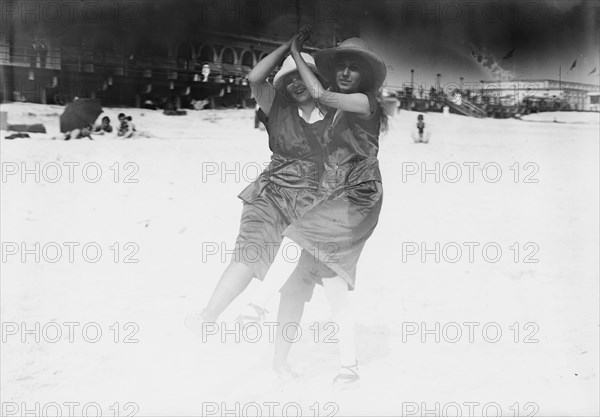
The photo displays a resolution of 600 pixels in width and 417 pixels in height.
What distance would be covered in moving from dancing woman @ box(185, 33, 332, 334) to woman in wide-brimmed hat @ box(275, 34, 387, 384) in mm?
58

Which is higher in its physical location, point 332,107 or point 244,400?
point 332,107

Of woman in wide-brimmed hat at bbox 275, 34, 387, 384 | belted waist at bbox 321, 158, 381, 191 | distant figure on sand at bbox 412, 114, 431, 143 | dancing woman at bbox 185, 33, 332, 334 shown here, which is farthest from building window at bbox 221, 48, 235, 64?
distant figure on sand at bbox 412, 114, 431, 143

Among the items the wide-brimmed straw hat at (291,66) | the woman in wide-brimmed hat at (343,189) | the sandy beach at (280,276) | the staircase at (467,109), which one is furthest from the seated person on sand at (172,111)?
the staircase at (467,109)

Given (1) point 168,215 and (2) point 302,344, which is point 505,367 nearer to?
(2) point 302,344

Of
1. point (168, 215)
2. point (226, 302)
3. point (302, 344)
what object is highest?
point (168, 215)

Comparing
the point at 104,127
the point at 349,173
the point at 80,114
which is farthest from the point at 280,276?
the point at 80,114

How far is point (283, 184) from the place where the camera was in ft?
12.3

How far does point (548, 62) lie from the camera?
4.77 metres

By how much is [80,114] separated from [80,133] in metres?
0.11

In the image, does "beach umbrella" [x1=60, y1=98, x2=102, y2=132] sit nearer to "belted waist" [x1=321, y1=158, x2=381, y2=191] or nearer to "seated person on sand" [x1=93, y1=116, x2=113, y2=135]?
"seated person on sand" [x1=93, y1=116, x2=113, y2=135]

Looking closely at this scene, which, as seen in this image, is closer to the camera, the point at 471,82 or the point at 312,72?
the point at 312,72

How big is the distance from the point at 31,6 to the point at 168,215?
4.65ft

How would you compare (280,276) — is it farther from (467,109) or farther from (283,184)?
(467,109)

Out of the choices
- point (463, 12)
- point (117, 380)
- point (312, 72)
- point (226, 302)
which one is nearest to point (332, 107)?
point (312, 72)
